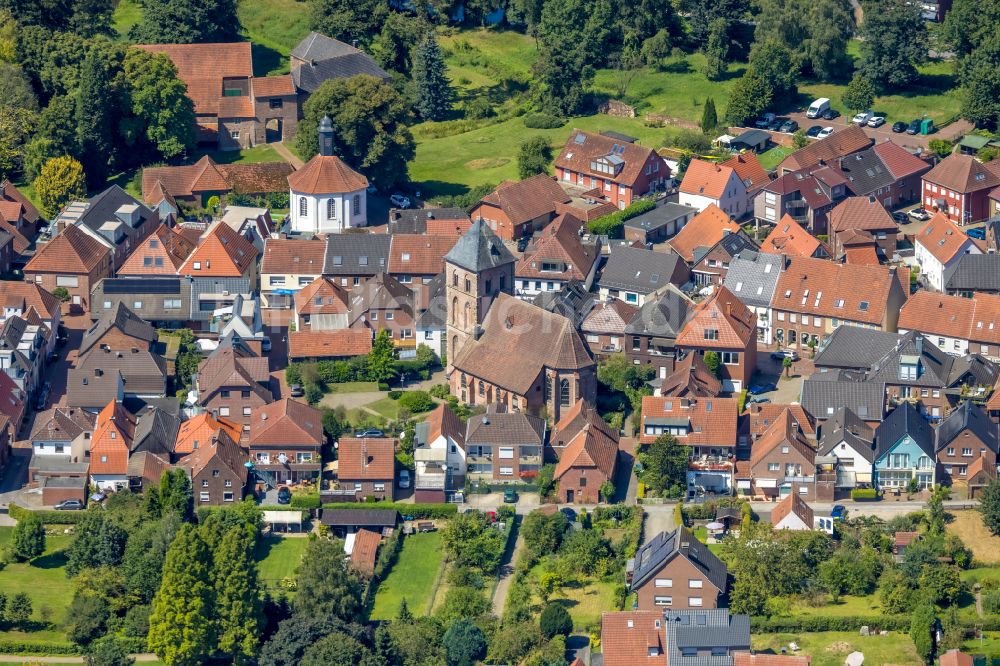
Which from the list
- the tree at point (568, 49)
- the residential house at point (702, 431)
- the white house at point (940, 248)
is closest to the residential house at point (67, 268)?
the residential house at point (702, 431)

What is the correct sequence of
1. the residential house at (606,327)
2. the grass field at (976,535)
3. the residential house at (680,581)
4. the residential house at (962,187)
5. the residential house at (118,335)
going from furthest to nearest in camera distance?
1. the residential house at (962,187)
2. the residential house at (118,335)
3. the residential house at (606,327)
4. the grass field at (976,535)
5. the residential house at (680,581)

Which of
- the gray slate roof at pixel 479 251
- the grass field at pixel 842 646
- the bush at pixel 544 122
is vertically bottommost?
the bush at pixel 544 122

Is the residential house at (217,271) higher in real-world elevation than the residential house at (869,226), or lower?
lower

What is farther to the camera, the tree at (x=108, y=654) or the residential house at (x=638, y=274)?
the residential house at (x=638, y=274)

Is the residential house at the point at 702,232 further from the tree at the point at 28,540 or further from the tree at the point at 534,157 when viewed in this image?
the tree at the point at 28,540

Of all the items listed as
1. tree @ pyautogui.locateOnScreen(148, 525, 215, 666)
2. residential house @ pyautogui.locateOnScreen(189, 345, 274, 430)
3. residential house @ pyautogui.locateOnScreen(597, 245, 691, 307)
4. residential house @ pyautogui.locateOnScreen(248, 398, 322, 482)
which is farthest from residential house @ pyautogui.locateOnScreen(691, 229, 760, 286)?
tree @ pyautogui.locateOnScreen(148, 525, 215, 666)

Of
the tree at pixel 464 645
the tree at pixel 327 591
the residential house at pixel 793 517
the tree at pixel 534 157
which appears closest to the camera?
the tree at pixel 464 645
